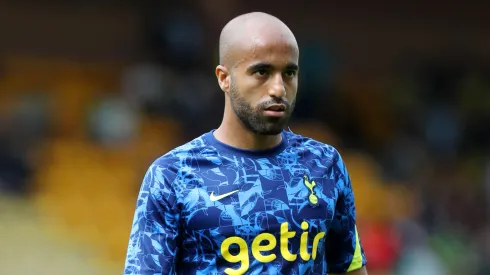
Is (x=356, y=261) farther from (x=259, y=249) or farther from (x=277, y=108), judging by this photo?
(x=277, y=108)

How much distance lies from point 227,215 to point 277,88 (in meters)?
0.44

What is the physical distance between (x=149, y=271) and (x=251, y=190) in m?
0.42

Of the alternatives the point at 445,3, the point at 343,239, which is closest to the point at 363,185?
the point at 445,3

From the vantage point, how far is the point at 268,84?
3.16 m

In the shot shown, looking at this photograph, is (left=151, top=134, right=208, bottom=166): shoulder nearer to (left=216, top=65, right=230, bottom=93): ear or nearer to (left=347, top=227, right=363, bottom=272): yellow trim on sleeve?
(left=216, top=65, right=230, bottom=93): ear

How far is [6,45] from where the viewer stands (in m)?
11.6

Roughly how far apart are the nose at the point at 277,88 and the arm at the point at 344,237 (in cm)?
45

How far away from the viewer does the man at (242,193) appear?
3.15 metres

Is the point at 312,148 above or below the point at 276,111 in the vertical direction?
below

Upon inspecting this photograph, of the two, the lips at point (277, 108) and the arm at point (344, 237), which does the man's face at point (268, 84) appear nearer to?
the lips at point (277, 108)

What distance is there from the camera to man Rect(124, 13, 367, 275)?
3.15 metres

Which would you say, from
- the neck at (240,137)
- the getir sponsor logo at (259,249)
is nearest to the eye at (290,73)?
the neck at (240,137)

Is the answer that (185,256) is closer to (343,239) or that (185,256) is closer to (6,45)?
(343,239)

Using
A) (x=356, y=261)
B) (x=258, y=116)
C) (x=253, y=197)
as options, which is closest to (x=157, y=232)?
(x=253, y=197)
